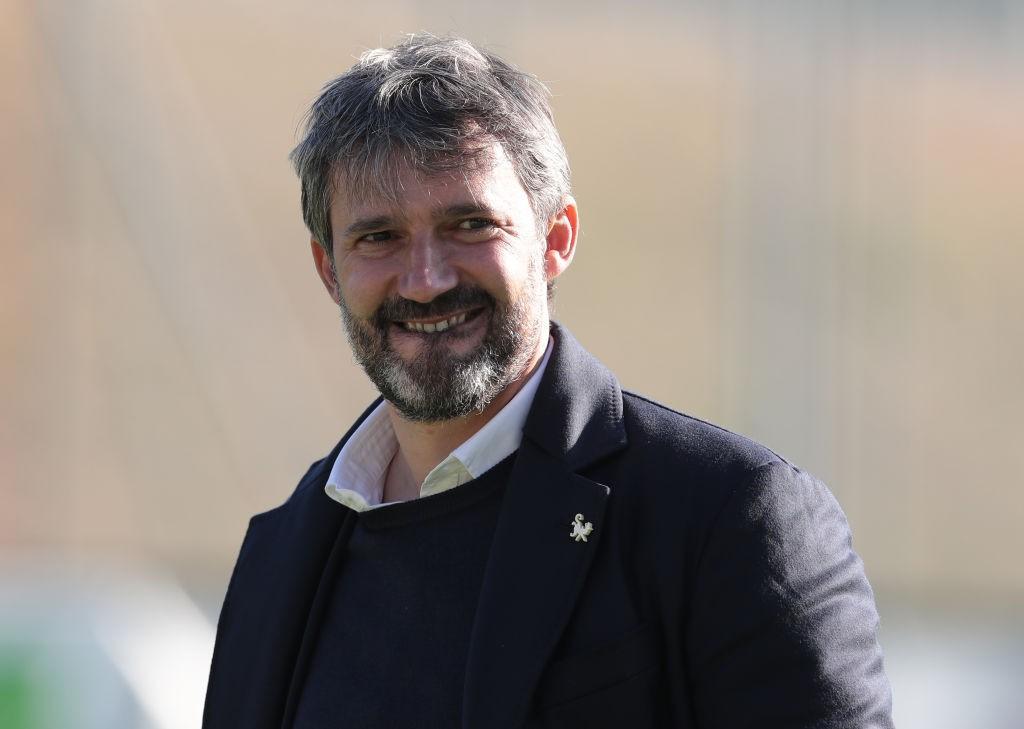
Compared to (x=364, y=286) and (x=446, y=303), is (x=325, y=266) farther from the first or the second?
(x=446, y=303)

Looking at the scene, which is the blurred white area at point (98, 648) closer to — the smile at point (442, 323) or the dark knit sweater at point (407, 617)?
the dark knit sweater at point (407, 617)

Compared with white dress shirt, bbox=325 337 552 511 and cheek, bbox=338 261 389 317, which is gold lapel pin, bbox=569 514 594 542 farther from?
cheek, bbox=338 261 389 317

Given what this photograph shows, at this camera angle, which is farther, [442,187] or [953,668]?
[953,668]

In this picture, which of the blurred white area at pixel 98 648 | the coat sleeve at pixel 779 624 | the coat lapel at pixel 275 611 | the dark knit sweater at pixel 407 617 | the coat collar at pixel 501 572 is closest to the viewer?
the coat sleeve at pixel 779 624

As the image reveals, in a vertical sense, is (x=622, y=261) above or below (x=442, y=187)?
below

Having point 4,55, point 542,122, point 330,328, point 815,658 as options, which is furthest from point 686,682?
point 4,55

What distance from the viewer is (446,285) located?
5.82 feet

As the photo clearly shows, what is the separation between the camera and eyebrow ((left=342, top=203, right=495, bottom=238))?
5.83 ft

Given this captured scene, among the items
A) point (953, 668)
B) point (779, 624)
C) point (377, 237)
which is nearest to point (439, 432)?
point (377, 237)

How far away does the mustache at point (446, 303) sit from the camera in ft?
5.86

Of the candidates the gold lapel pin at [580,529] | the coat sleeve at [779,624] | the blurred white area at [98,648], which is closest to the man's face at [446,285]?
the gold lapel pin at [580,529]

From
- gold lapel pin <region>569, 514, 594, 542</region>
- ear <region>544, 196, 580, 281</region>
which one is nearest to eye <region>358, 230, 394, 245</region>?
ear <region>544, 196, 580, 281</region>

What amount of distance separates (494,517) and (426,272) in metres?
0.34

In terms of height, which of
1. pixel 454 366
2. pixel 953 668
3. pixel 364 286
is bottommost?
pixel 953 668
